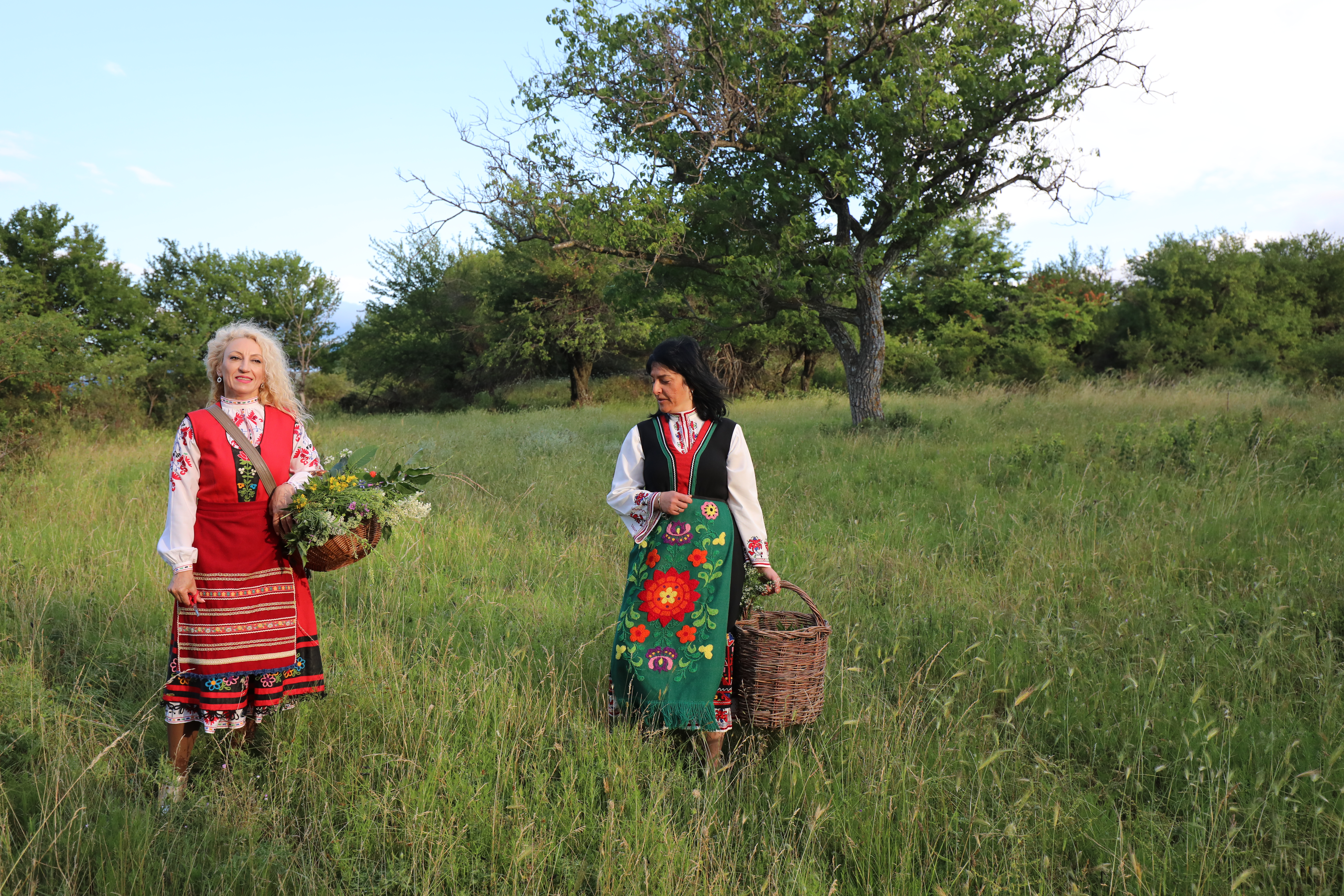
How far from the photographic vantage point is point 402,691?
11.9ft

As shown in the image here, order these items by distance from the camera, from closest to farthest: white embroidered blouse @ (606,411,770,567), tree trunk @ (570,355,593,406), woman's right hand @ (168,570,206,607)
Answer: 1. woman's right hand @ (168,570,206,607)
2. white embroidered blouse @ (606,411,770,567)
3. tree trunk @ (570,355,593,406)

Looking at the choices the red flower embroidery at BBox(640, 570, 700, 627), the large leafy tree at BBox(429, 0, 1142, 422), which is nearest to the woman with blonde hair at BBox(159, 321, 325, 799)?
the red flower embroidery at BBox(640, 570, 700, 627)

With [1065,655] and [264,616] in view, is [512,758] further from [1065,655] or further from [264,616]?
[1065,655]

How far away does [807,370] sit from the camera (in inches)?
1234

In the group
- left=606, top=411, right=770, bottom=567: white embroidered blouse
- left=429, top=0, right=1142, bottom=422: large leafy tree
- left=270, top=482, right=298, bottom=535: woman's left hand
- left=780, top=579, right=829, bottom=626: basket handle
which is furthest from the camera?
left=429, top=0, right=1142, bottom=422: large leafy tree

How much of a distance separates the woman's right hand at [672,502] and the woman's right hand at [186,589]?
1921 mm

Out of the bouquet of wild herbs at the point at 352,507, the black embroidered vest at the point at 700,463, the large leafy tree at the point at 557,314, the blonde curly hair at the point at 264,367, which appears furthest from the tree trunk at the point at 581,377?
the bouquet of wild herbs at the point at 352,507

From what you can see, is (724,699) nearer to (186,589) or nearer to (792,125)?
(186,589)

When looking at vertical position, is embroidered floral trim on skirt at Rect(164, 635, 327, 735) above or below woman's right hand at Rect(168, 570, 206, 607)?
below

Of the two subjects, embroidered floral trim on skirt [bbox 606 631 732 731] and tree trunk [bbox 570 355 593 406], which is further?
tree trunk [bbox 570 355 593 406]

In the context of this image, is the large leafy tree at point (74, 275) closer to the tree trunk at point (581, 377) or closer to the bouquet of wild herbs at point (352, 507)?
the tree trunk at point (581, 377)

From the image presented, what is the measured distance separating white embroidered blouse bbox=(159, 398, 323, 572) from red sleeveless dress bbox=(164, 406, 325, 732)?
0.03m

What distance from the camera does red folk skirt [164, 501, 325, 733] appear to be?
3121mm

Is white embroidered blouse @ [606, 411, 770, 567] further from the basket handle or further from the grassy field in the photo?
the grassy field
